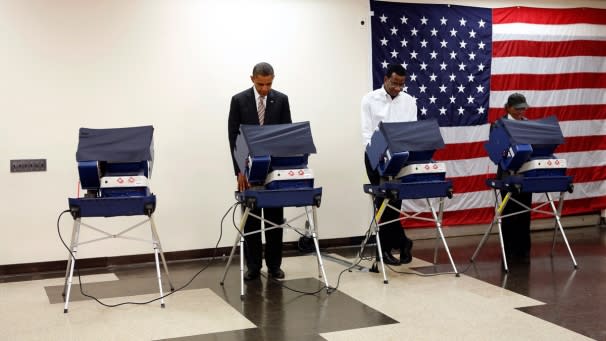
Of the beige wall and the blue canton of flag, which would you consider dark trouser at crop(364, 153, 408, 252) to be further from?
the blue canton of flag

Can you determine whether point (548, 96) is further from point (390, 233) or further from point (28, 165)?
point (28, 165)

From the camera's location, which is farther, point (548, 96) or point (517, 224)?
point (548, 96)

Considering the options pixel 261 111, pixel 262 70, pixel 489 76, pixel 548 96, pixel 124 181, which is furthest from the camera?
pixel 548 96

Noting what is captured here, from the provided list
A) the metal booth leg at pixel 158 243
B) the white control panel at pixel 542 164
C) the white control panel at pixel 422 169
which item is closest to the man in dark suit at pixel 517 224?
the white control panel at pixel 542 164

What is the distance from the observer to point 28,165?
590 centimetres

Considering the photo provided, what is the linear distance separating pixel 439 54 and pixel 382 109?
5.99 feet

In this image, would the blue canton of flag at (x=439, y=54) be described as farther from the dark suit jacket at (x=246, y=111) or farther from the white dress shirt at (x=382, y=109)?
the dark suit jacket at (x=246, y=111)

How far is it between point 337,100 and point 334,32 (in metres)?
0.68

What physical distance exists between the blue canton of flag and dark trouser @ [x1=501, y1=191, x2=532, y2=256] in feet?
4.35

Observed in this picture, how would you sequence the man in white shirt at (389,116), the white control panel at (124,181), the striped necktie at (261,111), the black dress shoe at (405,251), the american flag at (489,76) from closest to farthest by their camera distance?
the white control panel at (124,181) → the striped necktie at (261,111) → the man in white shirt at (389,116) → the black dress shoe at (405,251) → the american flag at (489,76)

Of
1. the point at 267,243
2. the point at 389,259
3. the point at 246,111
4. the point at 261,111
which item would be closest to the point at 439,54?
the point at 389,259

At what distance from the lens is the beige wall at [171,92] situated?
5.89m

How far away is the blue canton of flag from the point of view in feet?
23.3

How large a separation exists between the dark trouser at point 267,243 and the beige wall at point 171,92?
3.62ft
